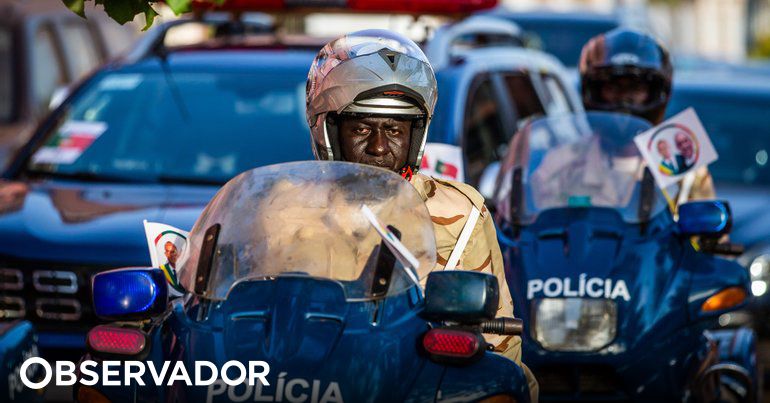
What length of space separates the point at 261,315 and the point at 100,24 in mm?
11605

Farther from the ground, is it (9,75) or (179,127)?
(179,127)

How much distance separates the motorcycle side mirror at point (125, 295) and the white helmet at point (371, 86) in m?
1.04

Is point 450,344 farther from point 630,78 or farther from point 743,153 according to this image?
point 743,153

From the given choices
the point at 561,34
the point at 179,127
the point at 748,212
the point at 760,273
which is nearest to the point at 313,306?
the point at 179,127

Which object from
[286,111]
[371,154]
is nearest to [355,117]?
[371,154]

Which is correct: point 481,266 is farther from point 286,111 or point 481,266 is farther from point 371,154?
point 286,111

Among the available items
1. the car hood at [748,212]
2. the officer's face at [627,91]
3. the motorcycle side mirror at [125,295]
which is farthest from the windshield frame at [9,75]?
the motorcycle side mirror at [125,295]

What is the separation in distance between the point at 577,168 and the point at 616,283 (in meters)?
0.72

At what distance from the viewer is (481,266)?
176 inches

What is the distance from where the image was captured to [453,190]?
4719 millimetres

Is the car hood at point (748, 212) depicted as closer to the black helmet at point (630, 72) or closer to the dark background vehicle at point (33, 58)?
the black helmet at point (630, 72)

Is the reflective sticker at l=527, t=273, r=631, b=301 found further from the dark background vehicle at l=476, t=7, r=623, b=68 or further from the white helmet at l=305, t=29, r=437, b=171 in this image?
the dark background vehicle at l=476, t=7, r=623, b=68

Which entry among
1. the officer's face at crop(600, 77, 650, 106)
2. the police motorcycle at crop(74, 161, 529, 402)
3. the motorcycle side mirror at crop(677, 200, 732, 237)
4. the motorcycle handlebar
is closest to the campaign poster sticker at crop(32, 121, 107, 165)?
the officer's face at crop(600, 77, 650, 106)

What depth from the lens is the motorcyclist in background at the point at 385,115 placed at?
4.63 meters
